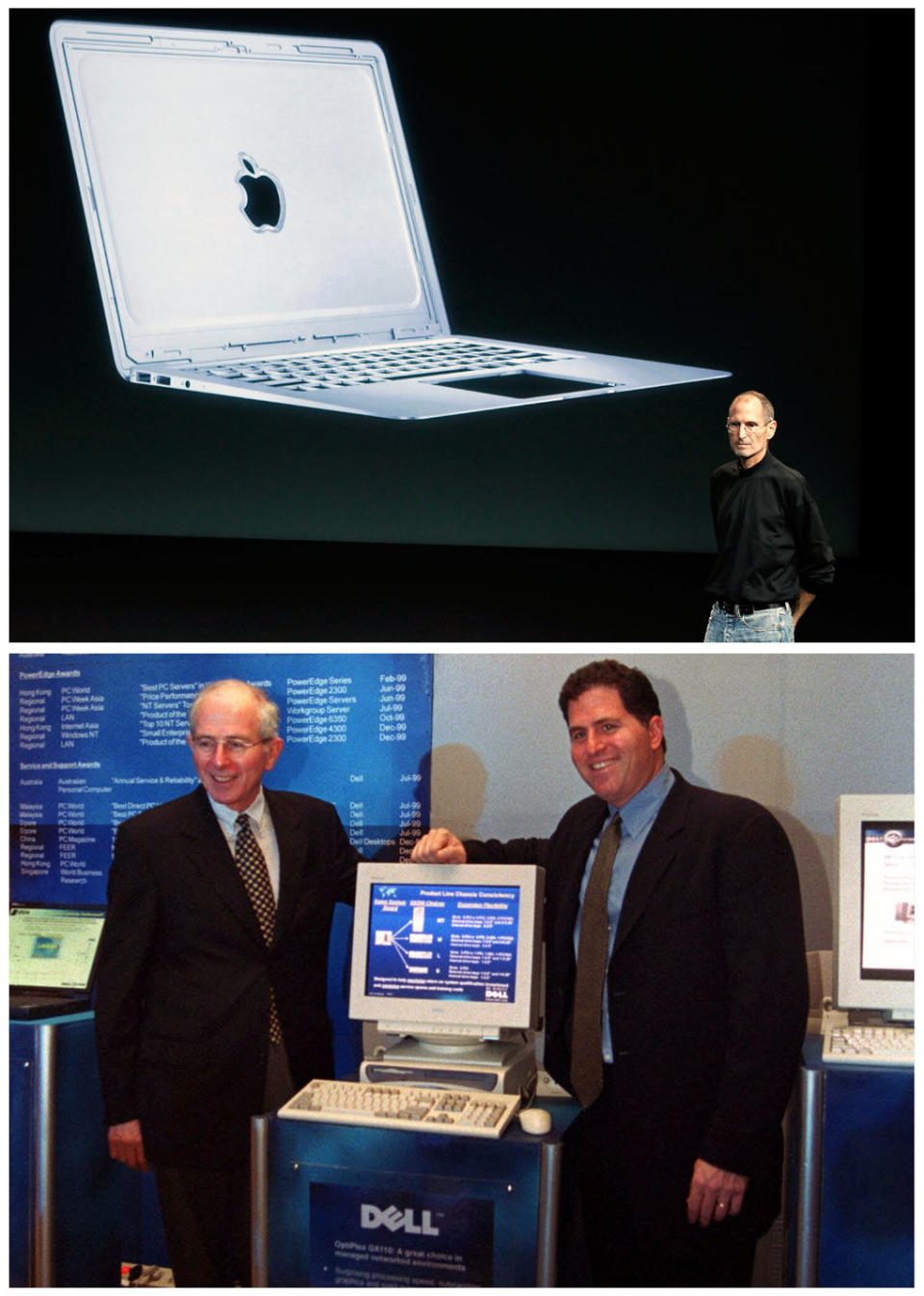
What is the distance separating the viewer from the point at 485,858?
262cm

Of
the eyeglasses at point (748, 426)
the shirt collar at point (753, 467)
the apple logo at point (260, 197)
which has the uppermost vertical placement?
the apple logo at point (260, 197)

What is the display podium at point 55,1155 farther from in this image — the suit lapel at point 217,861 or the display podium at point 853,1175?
the display podium at point 853,1175

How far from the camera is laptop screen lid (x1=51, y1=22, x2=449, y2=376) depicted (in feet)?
11.0

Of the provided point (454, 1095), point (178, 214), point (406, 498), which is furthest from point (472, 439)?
point (454, 1095)

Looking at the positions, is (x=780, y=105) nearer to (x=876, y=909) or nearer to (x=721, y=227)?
(x=721, y=227)

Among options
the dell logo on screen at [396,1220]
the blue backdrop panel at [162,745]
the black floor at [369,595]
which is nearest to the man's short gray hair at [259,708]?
the blue backdrop panel at [162,745]

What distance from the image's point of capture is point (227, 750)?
8.39 ft

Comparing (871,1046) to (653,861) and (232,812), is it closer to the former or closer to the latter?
(653,861)

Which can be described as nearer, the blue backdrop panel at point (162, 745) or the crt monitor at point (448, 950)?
the crt monitor at point (448, 950)

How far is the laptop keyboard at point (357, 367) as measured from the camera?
3.48 m

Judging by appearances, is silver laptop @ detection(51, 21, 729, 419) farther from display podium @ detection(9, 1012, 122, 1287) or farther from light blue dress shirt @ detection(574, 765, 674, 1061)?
display podium @ detection(9, 1012, 122, 1287)

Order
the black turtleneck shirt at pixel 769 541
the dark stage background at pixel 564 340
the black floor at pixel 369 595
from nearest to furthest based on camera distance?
1. the black turtleneck shirt at pixel 769 541
2. the black floor at pixel 369 595
3. the dark stage background at pixel 564 340

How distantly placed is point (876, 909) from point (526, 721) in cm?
89

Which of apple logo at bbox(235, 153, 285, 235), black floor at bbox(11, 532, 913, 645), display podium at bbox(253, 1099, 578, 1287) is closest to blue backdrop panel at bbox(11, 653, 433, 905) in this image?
display podium at bbox(253, 1099, 578, 1287)
